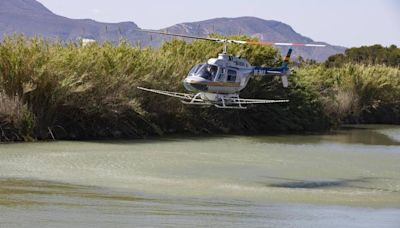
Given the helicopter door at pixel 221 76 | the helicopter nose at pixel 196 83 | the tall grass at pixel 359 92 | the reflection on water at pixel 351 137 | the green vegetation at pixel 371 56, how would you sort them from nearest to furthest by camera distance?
the helicopter nose at pixel 196 83, the helicopter door at pixel 221 76, the reflection on water at pixel 351 137, the tall grass at pixel 359 92, the green vegetation at pixel 371 56

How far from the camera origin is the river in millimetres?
13836

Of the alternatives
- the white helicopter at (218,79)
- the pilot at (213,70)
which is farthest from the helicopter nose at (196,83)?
the pilot at (213,70)

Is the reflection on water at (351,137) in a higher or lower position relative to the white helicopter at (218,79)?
lower

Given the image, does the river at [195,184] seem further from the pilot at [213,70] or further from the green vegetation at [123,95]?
the pilot at [213,70]

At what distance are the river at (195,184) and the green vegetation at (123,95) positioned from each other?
1.58 m

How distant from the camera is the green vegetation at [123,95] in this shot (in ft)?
92.9

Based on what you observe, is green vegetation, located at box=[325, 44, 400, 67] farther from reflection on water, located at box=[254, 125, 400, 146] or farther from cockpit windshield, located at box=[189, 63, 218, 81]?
cockpit windshield, located at box=[189, 63, 218, 81]

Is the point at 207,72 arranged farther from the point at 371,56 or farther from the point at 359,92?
the point at 371,56

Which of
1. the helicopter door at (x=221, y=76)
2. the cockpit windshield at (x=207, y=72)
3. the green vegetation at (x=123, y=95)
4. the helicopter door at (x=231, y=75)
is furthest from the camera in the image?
the green vegetation at (x=123, y=95)

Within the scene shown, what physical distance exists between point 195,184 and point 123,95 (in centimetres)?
1299

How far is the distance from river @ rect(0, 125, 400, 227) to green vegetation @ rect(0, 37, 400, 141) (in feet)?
5.20

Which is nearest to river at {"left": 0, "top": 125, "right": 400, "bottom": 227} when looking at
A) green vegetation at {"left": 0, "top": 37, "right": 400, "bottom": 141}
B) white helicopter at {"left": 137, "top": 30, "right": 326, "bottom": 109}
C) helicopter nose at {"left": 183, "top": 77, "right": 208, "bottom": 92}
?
green vegetation at {"left": 0, "top": 37, "right": 400, "bottom": 141}

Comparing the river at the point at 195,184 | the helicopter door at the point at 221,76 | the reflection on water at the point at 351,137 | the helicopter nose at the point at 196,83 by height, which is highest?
the helicopter door at the point at 221,76

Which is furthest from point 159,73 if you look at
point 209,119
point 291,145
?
point 291,145
